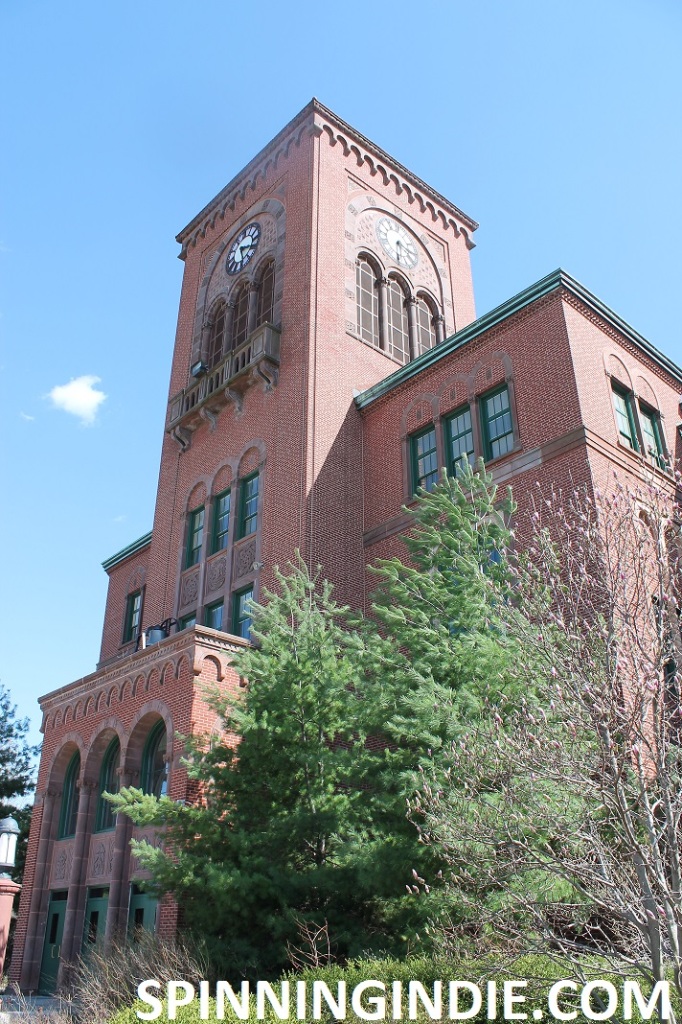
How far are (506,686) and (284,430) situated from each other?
554 inches

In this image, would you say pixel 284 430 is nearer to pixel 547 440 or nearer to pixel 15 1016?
pixel 547 440

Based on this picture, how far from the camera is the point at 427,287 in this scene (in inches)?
1270

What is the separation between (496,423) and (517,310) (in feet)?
9.71

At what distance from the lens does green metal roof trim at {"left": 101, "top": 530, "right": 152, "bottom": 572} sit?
32.2m

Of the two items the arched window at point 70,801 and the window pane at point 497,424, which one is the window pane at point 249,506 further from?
the arched window at point 70,801

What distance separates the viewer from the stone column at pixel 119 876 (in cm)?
1812

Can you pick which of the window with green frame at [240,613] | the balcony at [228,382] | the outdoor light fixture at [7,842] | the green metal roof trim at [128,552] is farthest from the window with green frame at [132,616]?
the outdoor light fixture at [7,842]

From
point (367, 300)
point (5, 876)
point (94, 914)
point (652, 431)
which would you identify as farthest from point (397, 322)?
point (5, 876)

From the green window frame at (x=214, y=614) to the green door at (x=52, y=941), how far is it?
7.79 meters

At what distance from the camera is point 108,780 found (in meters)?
21.0

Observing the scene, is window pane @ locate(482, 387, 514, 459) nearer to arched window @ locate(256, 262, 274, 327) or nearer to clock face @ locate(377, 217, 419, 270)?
arched window @ locate(256, 262, 274, 327)

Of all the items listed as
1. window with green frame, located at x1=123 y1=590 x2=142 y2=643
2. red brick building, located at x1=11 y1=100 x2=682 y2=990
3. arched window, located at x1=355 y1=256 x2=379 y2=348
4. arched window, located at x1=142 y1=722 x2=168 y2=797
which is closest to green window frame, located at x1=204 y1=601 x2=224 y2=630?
red brick building, located at x1=11 y1=100 x2=682 y2=990

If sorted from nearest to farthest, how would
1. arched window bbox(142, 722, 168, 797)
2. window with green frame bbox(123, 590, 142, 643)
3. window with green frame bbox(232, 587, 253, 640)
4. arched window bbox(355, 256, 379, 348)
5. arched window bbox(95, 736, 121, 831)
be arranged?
arched window bbox(142, 722, 168, 797) → arched window bbox(95, 736, 121, 831) → window with green frame bbox(232, 587, 253, 640) → arched window bbox(355, 256, 379, 348) → window with green frame bbox(123, 590, 142, 643)

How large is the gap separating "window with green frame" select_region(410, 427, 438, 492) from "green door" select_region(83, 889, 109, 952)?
12505 mm
